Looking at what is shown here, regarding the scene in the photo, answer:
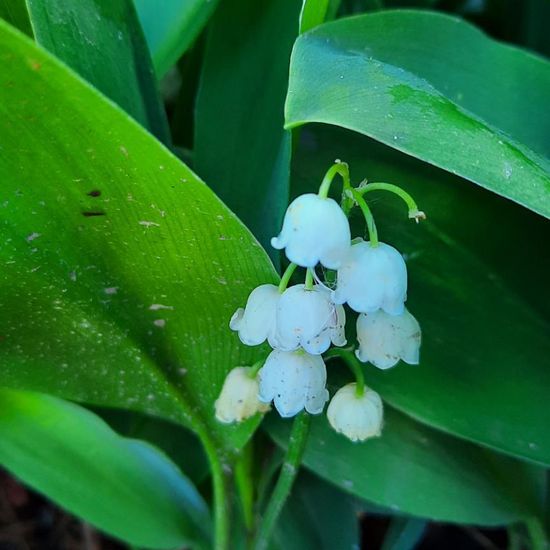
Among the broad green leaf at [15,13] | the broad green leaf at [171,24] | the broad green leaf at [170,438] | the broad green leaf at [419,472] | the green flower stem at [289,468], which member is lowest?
the broad green leaf at [170,438]

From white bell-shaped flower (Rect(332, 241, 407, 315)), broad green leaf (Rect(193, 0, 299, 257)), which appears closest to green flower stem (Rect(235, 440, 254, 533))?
broad green leaf (Rect(193, 0, 299, 257))

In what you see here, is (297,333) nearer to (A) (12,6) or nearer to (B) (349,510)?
(A) (12,6)

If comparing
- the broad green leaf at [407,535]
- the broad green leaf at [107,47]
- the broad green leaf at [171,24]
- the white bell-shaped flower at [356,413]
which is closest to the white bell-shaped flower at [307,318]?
the white bell-shaped flower at [356,413]

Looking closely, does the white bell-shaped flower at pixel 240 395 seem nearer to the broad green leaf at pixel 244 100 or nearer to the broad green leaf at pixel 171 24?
the broad green leaf at pixel 244 100

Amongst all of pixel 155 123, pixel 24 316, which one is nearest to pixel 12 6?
pixel 155 123

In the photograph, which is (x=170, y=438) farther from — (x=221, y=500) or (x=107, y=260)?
(x=107, y=260)

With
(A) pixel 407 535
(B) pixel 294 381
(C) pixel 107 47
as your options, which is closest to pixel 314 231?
(B) pixel 294 381
